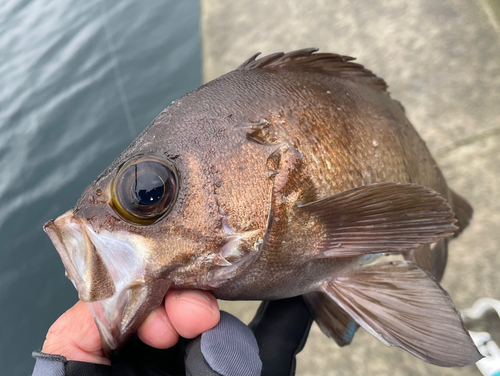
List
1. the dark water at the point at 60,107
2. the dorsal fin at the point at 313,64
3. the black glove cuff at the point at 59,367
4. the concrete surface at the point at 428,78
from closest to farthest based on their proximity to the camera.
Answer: the black glove cuff at the point at 59,367
the dorsal fin at the point at 313,64
the concrete surface at the point at 428,78
the dark water at the point at 60,107

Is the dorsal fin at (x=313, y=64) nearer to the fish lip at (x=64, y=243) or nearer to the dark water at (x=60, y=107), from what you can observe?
the fish lip at (x=64, y=243)

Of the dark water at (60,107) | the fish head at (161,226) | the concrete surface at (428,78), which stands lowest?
the concrete surface at (428,78)

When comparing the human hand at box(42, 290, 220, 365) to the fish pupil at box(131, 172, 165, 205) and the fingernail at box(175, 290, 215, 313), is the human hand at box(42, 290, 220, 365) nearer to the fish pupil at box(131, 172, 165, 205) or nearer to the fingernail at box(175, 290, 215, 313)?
the fingernail at box(175, 290, 215, 313)

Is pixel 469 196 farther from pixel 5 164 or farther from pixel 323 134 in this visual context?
pixel 5 164

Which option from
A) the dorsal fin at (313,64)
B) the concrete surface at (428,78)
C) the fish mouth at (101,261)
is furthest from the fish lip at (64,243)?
the concrete surface at (428,78)

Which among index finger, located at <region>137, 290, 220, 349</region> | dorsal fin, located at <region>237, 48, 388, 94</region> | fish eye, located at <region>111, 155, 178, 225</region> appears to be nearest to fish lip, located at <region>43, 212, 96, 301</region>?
fish eye, located at <region>111, 155, 178, 225</region>

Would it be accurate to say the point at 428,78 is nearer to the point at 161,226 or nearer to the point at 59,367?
the point at 161,226

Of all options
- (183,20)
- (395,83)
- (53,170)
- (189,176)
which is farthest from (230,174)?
(183,20)

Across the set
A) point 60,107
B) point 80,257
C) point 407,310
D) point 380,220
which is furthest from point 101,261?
point 60,107
